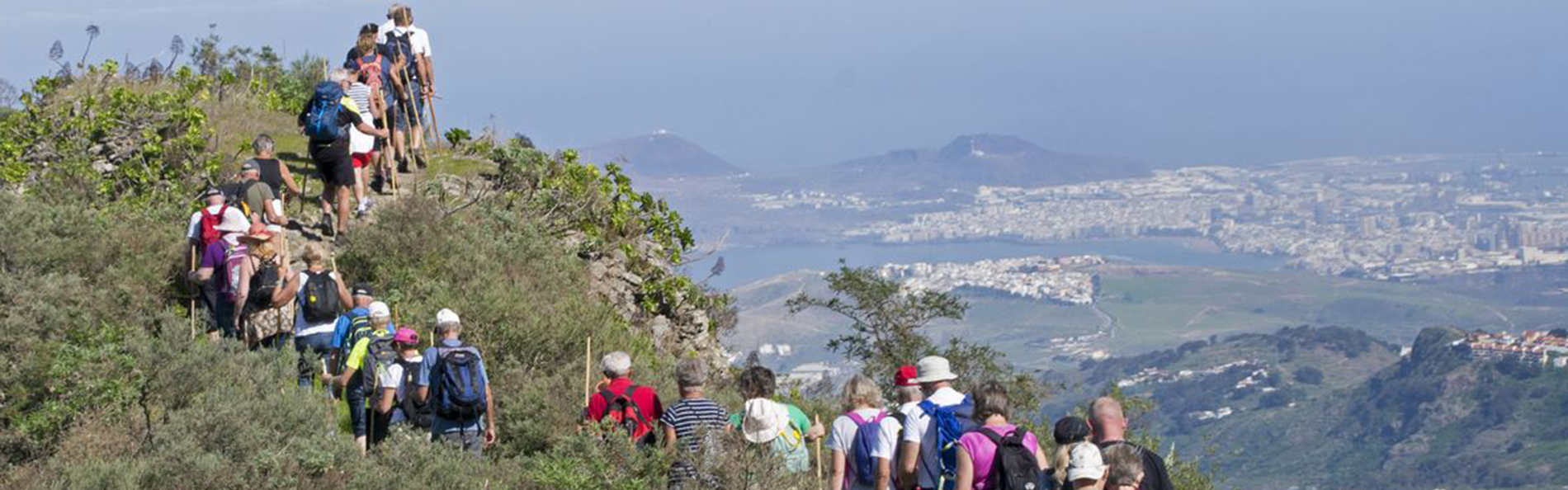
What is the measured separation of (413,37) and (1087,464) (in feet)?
38.2

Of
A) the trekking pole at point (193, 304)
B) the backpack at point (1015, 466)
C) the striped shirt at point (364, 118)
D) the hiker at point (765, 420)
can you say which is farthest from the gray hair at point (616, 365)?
the striped shirt at point (364, 118)

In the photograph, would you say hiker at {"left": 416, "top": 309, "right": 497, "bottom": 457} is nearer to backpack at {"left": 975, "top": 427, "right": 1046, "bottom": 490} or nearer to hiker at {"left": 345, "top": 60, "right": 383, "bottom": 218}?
backpack at {"left": 975, "top": 427, "right": 1046, "bottom": 490}

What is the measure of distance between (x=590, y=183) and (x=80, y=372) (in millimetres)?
8206

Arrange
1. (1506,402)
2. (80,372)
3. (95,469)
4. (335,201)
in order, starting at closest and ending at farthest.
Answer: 1. (95,469)
2. (80,372)
3. (335,201)
4. (1506,402)

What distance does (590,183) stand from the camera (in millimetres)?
19062

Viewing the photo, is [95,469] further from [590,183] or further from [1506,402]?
[1506,402]

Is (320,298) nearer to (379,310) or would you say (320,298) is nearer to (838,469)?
(379,310)

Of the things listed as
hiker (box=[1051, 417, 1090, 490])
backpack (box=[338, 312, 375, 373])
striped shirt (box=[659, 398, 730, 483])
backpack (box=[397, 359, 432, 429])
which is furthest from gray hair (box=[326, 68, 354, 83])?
hiker (box=[1051, 417, 1090, 490])

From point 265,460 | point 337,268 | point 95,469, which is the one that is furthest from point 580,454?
point 337,268

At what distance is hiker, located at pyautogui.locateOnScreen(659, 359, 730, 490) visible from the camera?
31.8ft

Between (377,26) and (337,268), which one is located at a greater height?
(377,26)

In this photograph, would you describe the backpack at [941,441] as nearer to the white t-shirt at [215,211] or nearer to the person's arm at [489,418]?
the person's arm at [489,418]

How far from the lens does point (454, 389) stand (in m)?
10.6

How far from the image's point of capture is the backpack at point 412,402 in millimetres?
10852
